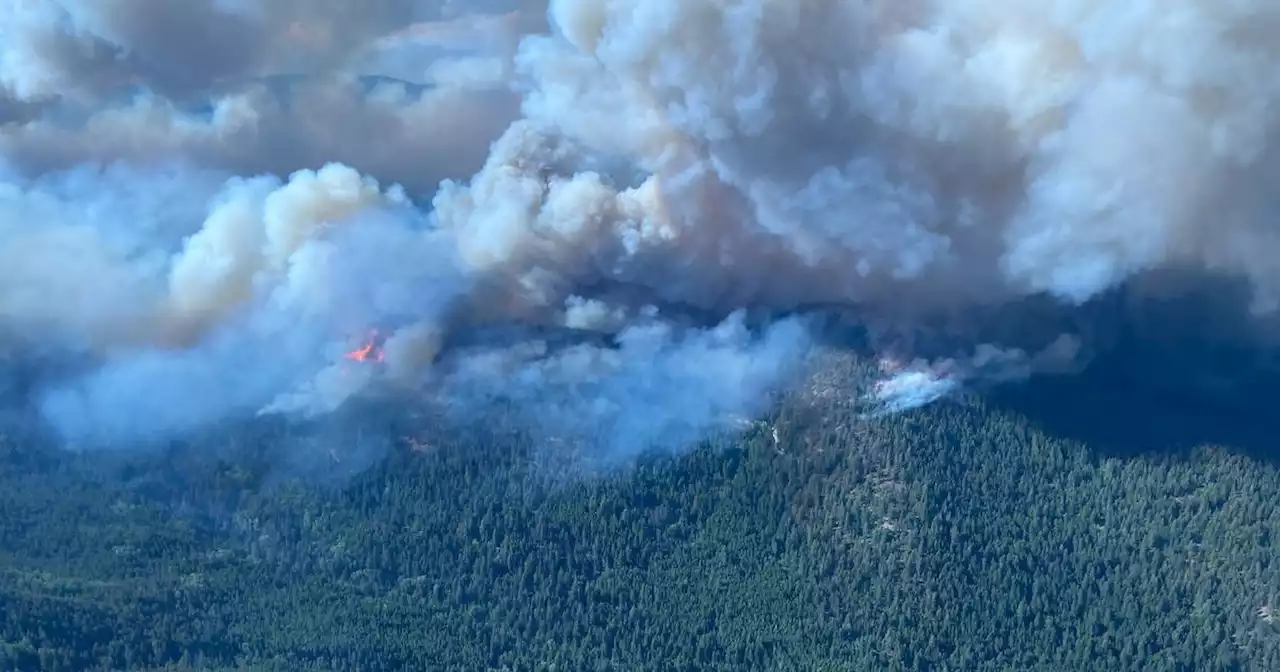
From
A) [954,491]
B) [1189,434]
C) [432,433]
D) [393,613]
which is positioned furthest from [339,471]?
[1189,434]

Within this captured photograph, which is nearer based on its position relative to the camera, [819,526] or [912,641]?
[912,641]

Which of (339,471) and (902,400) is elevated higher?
(902,400)

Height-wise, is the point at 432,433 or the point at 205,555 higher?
the point at 432,433

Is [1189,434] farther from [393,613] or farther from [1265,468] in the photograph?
[393,613]

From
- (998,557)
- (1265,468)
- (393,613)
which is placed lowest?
(393,613)

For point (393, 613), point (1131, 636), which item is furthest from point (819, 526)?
point (393, 613)

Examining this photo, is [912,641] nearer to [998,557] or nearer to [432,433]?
[998,557]
